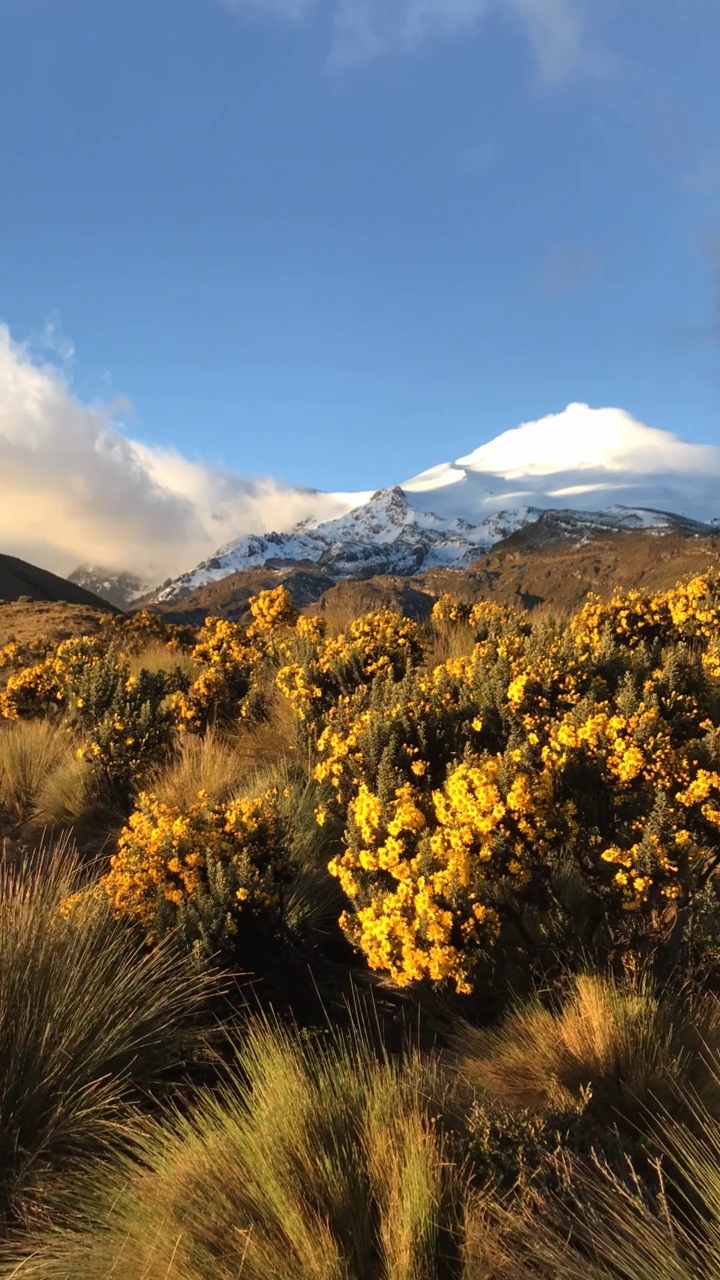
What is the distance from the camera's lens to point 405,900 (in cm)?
337

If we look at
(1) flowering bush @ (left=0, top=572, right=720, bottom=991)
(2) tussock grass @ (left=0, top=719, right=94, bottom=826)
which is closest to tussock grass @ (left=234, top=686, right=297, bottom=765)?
(1) flowering bush @ (left=0, top=572, right=720, bottom=991)

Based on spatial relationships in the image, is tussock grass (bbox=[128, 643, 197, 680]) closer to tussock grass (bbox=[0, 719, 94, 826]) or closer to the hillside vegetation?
tussock grass (bbox=[0, 719, 94, 826])

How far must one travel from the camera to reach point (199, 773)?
6266 mm

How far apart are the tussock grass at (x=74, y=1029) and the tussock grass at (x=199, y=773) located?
229 cm

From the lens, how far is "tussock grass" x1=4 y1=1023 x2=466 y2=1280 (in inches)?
70.4

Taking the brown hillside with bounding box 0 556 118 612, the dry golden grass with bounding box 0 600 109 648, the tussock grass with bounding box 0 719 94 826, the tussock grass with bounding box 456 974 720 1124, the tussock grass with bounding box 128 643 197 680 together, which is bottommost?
the tussock grass with bounding box 456 974 720 1124

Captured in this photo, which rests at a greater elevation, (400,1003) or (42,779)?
(42,779)

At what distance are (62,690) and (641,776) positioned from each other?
801cm

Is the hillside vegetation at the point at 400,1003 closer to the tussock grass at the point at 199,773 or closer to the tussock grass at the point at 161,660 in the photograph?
the tussock grass at the point at 199,773

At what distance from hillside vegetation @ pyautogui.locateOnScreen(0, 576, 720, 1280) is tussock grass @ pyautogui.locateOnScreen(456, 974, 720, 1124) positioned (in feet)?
0.04

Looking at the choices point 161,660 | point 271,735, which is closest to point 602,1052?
point 271,735

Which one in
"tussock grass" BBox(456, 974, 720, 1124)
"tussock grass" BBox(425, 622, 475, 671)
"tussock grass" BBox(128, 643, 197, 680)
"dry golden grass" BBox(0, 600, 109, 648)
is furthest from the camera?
"dry golden grass" BBox(0, 600, 109, 648)

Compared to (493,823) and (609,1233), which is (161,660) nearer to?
(493,823)

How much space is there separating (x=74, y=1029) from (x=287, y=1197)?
1215 millimetres
